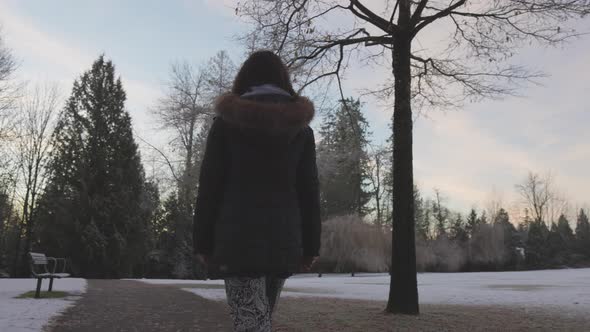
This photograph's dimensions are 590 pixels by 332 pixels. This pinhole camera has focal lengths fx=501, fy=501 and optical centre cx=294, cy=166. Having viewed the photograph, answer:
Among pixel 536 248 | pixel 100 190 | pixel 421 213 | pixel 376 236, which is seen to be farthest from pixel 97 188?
pixel 421 213

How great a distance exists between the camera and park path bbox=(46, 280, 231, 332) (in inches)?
250

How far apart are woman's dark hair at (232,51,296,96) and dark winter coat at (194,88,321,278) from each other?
0.15 m

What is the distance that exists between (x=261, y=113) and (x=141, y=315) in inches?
248

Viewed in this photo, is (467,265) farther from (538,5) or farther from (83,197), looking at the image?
(538,5)

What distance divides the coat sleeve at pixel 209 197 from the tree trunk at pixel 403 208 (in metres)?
6.19

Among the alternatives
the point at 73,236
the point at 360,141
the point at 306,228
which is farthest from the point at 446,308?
the point at 73,236

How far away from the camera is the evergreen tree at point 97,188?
22.7 metres

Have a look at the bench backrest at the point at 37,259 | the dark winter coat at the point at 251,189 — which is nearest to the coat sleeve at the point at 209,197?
the dark winter coat at the point at 251,189

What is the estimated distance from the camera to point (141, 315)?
765cm

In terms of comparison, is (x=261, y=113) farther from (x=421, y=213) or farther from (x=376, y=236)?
(x=421, y=213)

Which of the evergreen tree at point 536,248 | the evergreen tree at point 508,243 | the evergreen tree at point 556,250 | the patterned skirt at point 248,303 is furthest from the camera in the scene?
the evergreen tree at point 556,250

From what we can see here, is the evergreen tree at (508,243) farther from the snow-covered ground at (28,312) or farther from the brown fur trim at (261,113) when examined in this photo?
the brown fur trim at (261,113)

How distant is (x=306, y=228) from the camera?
253 centimetres

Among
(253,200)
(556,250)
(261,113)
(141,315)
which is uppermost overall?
(556,250)
